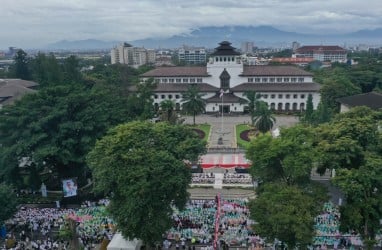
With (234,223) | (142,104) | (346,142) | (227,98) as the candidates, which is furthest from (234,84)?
(346,142)

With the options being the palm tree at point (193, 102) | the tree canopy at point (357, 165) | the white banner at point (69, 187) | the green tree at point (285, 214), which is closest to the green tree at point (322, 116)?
the palm tree at point (193, 102)

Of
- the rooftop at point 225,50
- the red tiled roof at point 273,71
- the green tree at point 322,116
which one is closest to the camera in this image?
the green tree at point 322,116

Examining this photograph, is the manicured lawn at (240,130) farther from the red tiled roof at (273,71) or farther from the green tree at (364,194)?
the green tree at (364,194)

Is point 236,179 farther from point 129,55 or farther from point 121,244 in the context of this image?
point 129,55

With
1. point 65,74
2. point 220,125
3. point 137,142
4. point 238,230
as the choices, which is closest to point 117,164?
point 137,142

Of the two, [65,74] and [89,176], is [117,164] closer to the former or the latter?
[89,176]

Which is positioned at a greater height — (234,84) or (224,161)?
(234,84)

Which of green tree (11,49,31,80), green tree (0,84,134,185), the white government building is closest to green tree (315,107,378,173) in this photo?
green tree (0,84,134,185)
